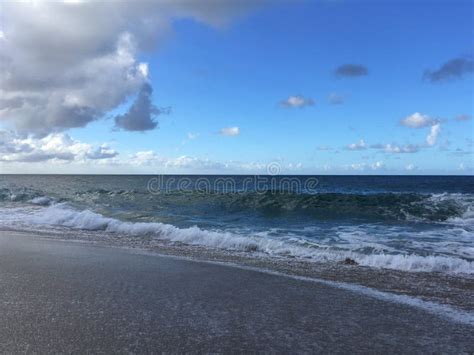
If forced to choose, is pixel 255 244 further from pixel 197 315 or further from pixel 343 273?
pixel 197 315

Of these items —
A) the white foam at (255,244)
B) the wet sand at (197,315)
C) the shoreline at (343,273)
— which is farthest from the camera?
→ the white foam at (255,244)

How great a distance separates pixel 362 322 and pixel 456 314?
1.62 m

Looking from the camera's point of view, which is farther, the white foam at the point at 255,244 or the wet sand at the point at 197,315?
the white foam at the point at 255,244

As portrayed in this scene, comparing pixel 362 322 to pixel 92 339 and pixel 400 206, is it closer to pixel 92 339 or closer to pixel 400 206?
pixel 92 339

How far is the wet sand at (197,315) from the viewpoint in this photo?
449cm

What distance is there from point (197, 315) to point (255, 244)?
23.3 feet

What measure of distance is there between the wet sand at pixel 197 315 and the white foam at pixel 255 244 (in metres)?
3.37

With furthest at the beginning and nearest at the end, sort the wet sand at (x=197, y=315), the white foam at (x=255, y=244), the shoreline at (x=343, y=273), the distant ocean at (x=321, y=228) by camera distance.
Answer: the distant ocean at (x=321, y=228)
the white foam at (x=255, y=244)
the shoreline at (x=343, y=273)
the wet sand at (x=197, y=315)

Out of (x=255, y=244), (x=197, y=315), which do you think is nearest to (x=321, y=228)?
(x=255, y=244)

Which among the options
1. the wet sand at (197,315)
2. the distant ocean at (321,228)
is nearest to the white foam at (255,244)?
the distant ocean at (321,228)

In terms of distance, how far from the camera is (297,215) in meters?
24.0

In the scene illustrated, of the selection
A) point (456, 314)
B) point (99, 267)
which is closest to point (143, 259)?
point (99, 267)

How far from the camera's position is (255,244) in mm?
12430

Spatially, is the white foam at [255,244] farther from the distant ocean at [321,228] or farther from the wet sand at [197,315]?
the wet sand at [197,315]
